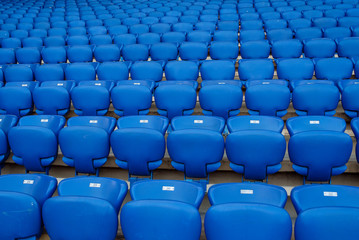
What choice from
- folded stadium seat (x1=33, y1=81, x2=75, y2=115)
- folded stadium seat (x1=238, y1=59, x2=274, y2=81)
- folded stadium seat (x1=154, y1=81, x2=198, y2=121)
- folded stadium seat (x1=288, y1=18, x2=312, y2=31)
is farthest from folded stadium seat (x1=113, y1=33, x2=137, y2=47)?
folded stadium seat (x1=288, y1=18, x2=312, y2=31)

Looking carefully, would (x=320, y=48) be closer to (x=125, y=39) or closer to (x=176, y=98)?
(x=176, y=98)

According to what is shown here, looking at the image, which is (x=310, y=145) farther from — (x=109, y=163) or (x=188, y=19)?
Answer: (x=188, y=19)

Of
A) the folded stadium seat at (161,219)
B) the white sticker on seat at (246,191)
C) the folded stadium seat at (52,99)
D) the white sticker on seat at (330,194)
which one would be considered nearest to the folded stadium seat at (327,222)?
the white sticker on seat at (330,194)

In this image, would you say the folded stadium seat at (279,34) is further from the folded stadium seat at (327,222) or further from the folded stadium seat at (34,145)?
the folded stadium seat at (327,222)

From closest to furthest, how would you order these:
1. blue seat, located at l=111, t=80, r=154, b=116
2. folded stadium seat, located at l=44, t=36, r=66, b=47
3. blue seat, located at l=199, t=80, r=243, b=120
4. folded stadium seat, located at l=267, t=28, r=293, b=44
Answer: blue seat, located at l=199, t=80, r=243, b=120
blue seat, located at l=111, t=80, r=154, b=116
folded stadium seat, located at l=267, t=28, r=293, b=44
folded stadium seat, located at l=44, t=36, r=66, b=47

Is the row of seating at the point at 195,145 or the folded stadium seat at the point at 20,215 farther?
the row of seating at the point at 195,145

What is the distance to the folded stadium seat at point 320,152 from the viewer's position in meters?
1.75

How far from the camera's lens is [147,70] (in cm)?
322

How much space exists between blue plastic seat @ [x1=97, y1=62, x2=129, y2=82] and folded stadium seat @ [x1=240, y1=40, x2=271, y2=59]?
141 centimetres

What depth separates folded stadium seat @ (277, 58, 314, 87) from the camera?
9.86ft

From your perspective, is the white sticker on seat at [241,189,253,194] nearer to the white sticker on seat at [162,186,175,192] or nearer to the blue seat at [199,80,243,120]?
the white sticker on seat at [162,186,175,192]

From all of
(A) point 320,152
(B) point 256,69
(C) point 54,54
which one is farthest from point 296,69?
(C) point 54,54

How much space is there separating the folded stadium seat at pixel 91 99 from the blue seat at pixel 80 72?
658 mm

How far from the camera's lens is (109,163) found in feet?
7.47
